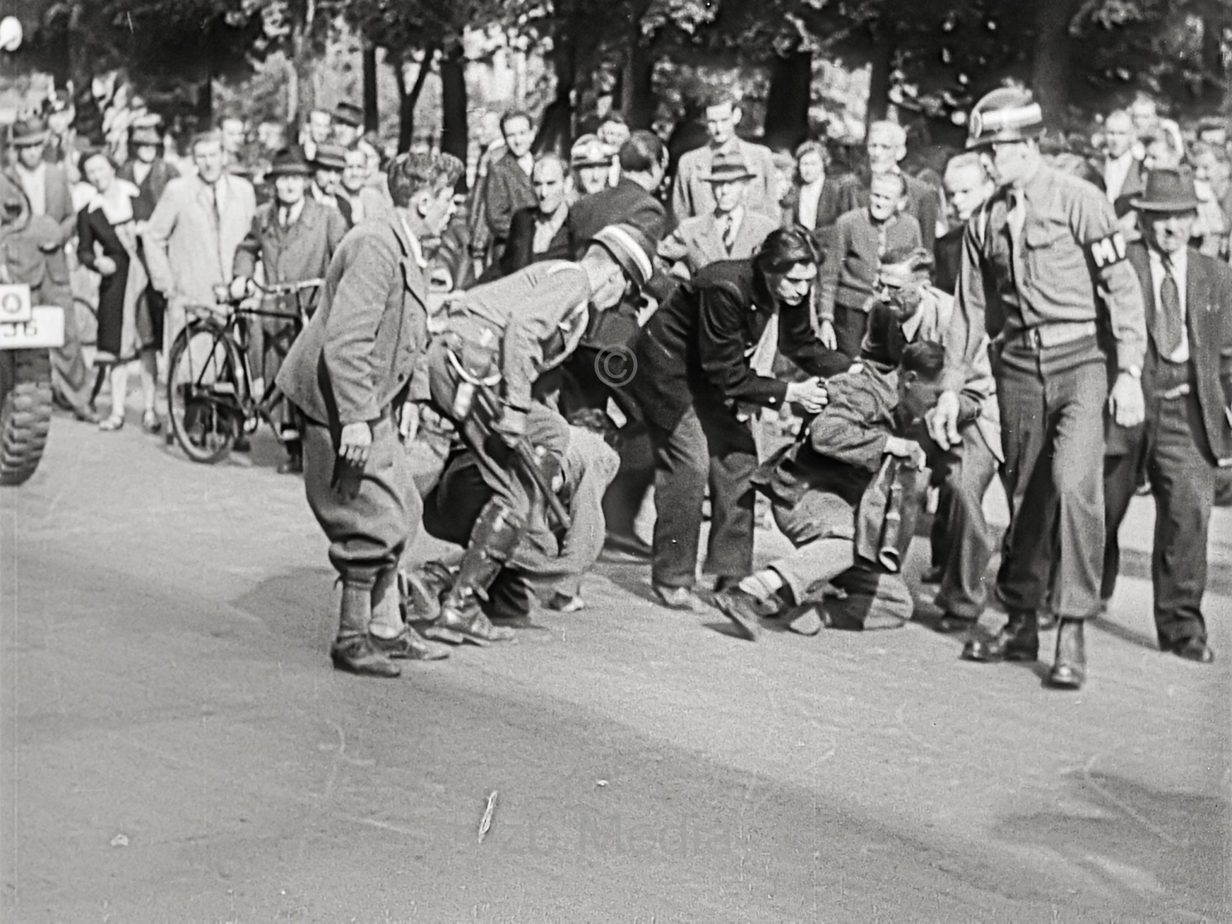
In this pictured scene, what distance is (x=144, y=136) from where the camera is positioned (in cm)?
714

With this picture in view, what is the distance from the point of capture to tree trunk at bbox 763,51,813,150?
22.7 feet

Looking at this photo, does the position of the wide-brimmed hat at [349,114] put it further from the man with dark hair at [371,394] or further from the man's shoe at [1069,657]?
the man's shoe at [1069,657]

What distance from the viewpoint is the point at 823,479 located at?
23.3 feet

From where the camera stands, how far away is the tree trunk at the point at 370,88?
689 centimetres

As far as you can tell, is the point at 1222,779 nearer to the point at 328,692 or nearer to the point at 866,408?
the point at 866,408

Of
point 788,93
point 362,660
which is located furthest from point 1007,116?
point 362,660

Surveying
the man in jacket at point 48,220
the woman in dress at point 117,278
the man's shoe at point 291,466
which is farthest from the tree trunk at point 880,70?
the man in jacket at point 48,220

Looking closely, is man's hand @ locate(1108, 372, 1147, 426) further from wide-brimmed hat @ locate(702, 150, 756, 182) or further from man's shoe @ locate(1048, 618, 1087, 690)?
wide-brimmed hat @ locate(702, 150, 756, 182)

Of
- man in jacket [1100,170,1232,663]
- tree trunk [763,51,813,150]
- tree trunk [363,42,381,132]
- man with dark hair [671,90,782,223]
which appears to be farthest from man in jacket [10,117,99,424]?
man in jacket [1100,170,1232,663]

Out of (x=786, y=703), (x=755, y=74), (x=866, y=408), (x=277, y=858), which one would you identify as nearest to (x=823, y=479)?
(x=866, y=408)

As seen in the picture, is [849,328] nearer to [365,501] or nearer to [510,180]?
[510,180]

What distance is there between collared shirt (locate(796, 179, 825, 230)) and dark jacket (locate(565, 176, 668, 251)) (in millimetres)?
433

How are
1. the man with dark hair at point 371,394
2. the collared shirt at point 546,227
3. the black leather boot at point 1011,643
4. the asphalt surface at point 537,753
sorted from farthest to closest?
the collared shirt at point 546,227, the black leather boot at point 1011,643, the man with dark hair at point 371,394, the asphalt surface at point 537,753

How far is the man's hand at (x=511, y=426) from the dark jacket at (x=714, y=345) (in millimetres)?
427
